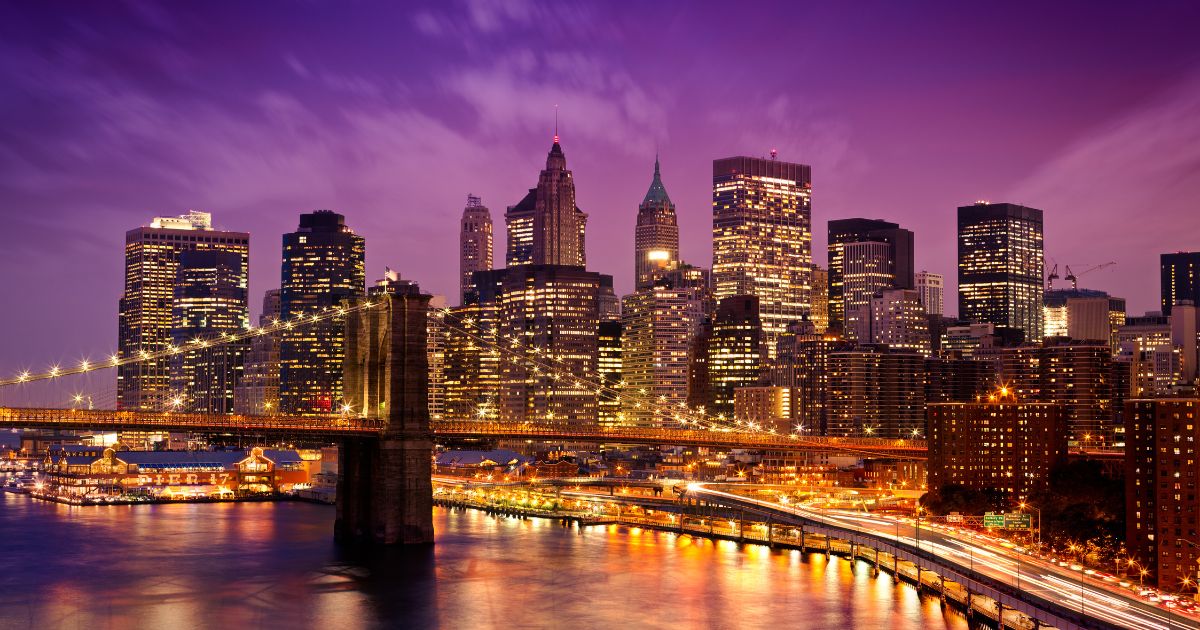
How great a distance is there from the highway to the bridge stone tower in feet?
76.3

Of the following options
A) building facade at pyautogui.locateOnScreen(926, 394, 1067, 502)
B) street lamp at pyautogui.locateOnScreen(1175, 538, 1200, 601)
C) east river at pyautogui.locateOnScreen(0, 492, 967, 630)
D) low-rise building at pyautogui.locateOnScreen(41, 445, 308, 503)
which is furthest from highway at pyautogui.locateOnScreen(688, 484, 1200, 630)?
low-rise building at pyautogui.locateOnScreen(41, 445, 308, 503)

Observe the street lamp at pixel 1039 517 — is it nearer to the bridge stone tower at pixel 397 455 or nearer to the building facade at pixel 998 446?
the building facade at pixel 998 446

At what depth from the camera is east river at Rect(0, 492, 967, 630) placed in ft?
179

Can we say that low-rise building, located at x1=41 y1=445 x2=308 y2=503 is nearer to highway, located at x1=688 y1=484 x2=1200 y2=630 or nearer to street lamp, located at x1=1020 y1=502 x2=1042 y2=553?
highway, located at x1=688 y1=484 x2=1200 y2=630

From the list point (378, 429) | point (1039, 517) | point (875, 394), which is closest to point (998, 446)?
point (1039, 517)

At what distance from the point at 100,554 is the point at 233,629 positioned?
2462 centimetres

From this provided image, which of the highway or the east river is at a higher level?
the highway

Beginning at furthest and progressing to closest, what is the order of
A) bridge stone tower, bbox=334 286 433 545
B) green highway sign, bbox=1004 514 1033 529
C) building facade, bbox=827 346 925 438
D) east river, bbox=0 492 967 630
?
1. building facade, bbox=827 346 925 438
2. green highway sign, bbox=1004 514 1033 529
3. bridge stone tower, bbox=334 286 433 545
4. east river, bbox=0 492 967 630

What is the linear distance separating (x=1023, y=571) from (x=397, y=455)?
31.2 m

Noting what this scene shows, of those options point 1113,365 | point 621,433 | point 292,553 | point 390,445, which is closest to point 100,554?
point 292,553

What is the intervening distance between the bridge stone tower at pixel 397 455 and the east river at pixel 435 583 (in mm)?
1836

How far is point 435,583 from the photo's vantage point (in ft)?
203

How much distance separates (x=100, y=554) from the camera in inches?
2859

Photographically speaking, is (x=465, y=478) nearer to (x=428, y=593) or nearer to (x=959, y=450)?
(x=959, y=450)
